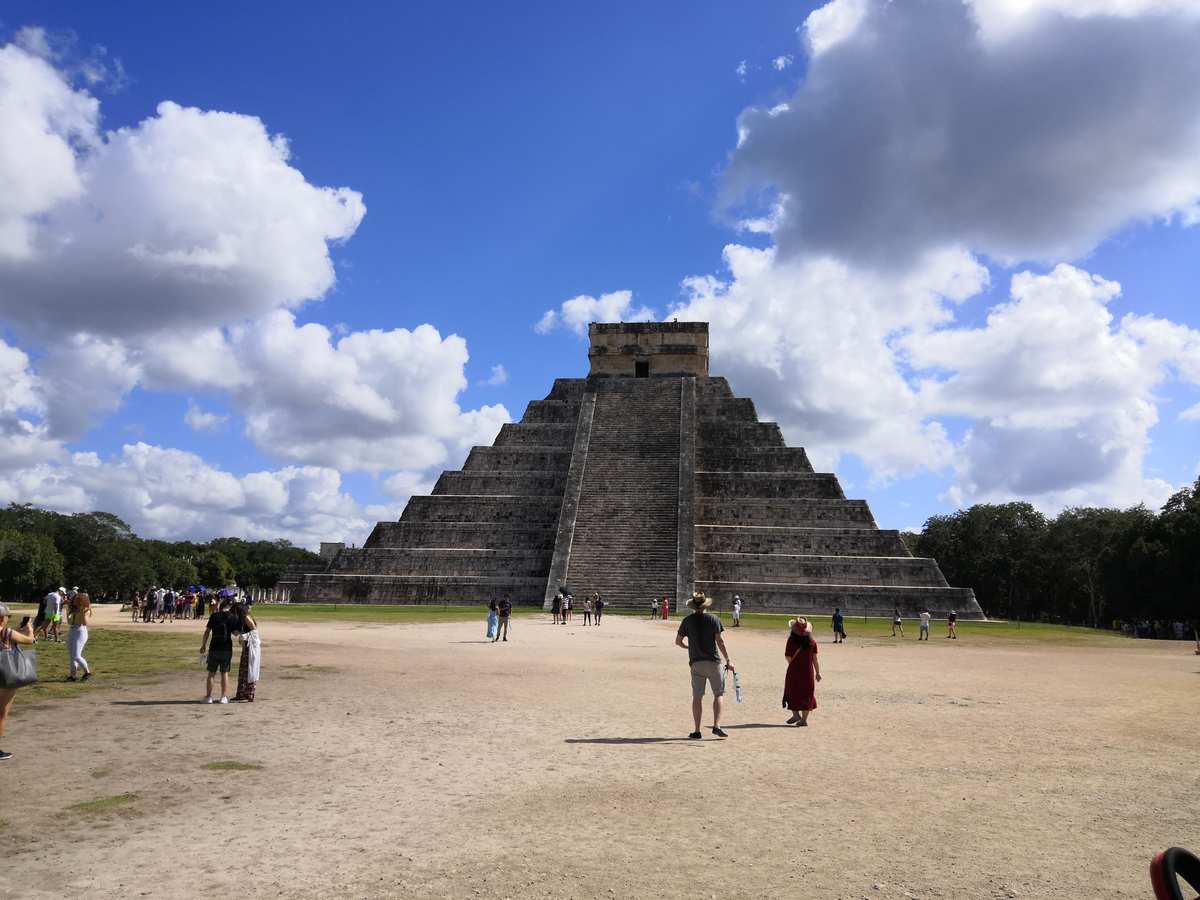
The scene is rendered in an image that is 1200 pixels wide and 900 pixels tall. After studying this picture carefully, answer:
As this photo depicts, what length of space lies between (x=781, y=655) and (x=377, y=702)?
9.71m

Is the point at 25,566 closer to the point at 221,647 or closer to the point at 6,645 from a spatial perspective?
the point at 221,647

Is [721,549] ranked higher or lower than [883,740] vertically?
higher

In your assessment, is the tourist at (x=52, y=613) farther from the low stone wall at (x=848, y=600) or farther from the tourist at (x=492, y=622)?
the low stone wall at (x=848, y=600)

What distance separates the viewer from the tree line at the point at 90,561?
1813 inches

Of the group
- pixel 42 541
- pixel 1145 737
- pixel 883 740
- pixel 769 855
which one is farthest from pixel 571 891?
pixel 42 541

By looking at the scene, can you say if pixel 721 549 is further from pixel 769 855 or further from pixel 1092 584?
pixel 1092 584

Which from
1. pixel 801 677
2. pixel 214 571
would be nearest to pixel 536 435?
pixel 801 677

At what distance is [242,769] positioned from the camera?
612cm

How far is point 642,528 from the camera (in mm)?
34312

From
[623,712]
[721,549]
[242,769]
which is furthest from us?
[721,549]

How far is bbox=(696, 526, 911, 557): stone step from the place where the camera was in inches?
1323

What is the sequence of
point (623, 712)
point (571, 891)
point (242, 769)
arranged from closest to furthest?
point (571, 891) → point (242, 769) → point (623, 712)

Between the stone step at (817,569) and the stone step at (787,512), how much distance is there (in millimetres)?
2355

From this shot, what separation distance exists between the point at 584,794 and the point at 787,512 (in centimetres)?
3135
